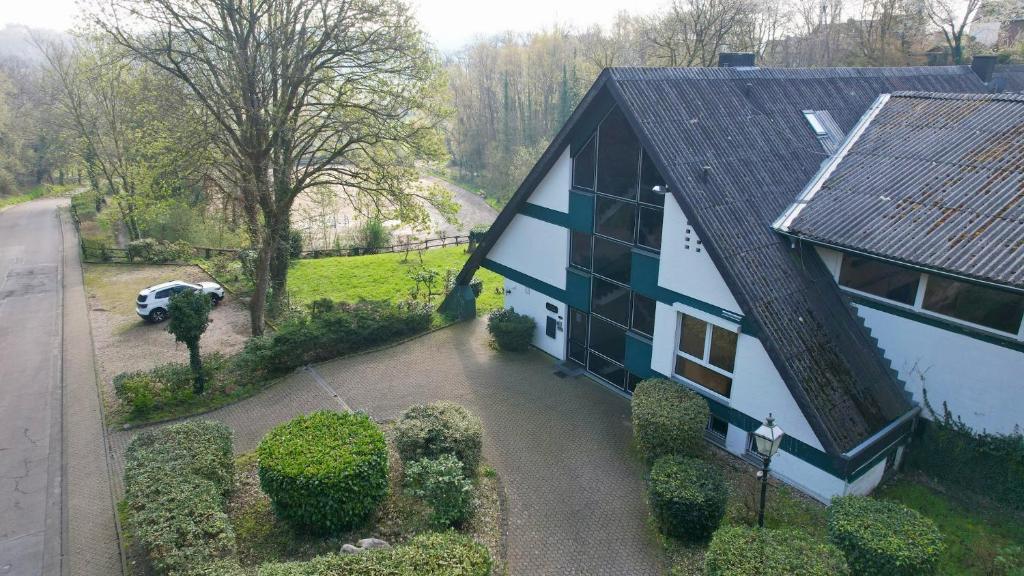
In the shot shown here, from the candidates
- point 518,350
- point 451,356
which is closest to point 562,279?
point 518,350

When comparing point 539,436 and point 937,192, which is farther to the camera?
point 539,436

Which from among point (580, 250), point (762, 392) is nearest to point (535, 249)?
point (580, 250)

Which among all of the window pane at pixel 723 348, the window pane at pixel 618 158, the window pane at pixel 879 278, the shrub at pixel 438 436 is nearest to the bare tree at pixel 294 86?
the window pane at pixel 618 158

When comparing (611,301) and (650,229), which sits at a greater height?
(650,229)

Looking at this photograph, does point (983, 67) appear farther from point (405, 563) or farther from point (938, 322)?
point (405, 563)

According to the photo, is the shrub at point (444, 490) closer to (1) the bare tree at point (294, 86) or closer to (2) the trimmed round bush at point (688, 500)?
(2) the trimmed round bush at point (688, 500)
